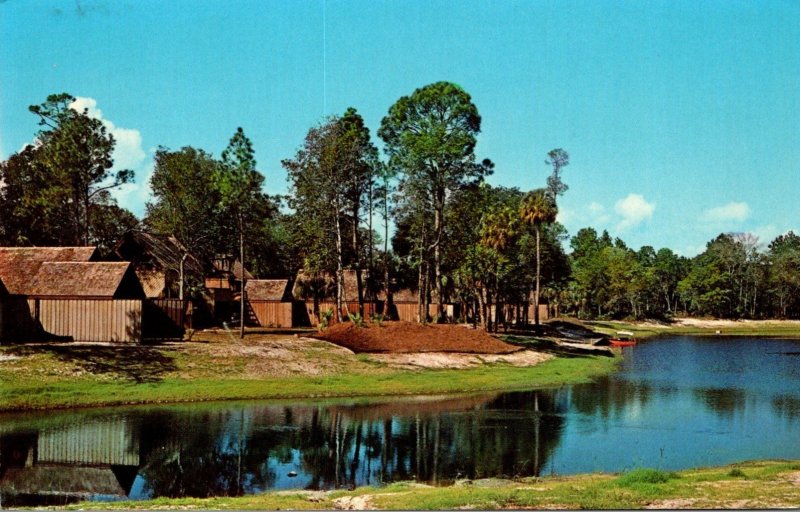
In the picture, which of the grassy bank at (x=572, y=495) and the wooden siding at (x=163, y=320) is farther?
the wooden siding at (x=163, y=320)

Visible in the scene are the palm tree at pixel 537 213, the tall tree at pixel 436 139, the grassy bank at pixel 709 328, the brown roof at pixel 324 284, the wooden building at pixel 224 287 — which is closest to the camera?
the tall tree at pixel 436 139

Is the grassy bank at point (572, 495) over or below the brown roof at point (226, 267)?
below

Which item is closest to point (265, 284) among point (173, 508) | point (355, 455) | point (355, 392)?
point (355, 392)

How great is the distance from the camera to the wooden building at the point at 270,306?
3007 inches

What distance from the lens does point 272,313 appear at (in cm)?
7662

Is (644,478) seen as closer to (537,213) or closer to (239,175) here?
(239,175)

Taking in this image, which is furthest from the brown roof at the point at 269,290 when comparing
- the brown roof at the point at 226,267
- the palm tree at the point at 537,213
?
the palm tree at the point at 537,213

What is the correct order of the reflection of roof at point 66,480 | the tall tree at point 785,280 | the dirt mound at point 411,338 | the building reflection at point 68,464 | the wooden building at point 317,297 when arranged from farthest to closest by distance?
the tall tree at point 785,280
the wooden building at point 317,297
the dirt mound at point 411,338
the reflection of roof at point 66,480
the building reflection at point 68,464

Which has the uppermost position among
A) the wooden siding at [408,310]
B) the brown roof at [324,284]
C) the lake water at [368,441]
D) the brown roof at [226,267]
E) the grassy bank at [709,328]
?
the brown roof at [226,267]

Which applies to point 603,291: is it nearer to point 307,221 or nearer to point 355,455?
point 307,221

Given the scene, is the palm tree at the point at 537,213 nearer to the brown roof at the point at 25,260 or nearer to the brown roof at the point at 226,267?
the brown roof at the point at 226,267

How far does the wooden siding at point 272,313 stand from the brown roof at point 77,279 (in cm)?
3025

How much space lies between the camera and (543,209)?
79625 millimetres

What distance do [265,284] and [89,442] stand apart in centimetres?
5059
